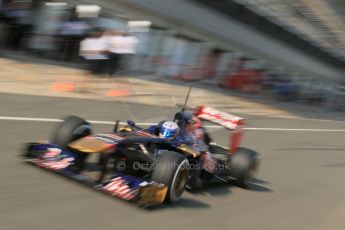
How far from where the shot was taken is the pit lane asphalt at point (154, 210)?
4934 millimetres

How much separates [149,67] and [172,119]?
0.81 meters

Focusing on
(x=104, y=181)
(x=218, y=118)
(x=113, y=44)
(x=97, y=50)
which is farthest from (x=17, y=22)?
(x=104, y=181)

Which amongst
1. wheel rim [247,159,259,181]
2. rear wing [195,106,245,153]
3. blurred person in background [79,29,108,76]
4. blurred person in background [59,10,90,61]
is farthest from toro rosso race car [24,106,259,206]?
blurred person in background [59,10,90,61]

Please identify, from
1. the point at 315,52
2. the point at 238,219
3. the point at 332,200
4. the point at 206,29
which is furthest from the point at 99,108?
the point at 315,52

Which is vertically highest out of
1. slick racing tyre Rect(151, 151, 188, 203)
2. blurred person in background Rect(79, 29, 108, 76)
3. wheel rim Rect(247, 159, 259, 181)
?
blurred person in background Rect(79, 29, 108, 76)

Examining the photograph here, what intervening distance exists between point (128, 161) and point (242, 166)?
1.91 meters

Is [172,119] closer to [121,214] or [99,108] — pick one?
[121,214]

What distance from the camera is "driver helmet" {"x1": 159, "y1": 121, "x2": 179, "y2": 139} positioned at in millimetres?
6422

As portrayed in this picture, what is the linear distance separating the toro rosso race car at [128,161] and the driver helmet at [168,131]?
0.30 ft

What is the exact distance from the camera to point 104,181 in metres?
5.58

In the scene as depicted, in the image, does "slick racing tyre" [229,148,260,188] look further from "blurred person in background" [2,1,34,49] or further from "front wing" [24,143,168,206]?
"blurred person in background" [2,1,34,49]

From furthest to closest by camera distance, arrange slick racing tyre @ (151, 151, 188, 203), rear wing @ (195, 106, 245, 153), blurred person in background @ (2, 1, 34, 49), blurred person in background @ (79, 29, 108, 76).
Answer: blurred person in background @ (2, 1, 34, 49)
blurred person in background @ (79, 29, 108, 76)
rear wing @ (195, 106, 245, 153)
slick racing tyre @ (151, 151, 188, 203)

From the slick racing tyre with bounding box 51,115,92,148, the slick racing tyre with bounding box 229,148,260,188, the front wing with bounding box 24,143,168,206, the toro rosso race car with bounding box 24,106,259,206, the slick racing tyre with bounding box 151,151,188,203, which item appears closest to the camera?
the front wing with bounding box 24,143,168,206

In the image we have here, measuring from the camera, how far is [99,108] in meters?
11.8
